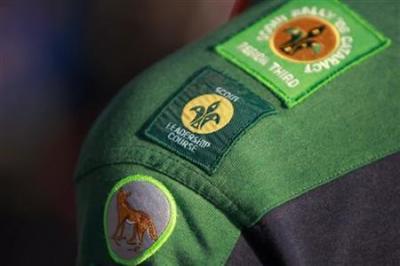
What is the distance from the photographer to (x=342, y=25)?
85 centimetres

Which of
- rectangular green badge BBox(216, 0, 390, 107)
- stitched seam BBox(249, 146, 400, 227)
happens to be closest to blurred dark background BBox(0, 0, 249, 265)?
rectangular green badge BBox(216, 0, 390, 107)

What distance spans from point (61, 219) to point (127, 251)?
0.74 meters

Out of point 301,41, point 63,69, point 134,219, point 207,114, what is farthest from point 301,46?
point 63,69

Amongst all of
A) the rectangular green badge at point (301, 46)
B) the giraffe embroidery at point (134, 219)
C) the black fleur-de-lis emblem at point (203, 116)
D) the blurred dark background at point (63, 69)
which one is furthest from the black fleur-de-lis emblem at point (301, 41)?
the blurred dark background at point (63, 69)

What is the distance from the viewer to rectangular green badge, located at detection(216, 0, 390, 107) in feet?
2.62

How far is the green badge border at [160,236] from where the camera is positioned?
2.37 feet

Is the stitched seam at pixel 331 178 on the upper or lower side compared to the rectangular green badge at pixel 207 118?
lower

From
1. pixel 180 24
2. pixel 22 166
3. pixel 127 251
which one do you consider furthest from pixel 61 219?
pixel 127 251

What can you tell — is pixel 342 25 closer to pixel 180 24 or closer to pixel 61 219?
pixel 180 24

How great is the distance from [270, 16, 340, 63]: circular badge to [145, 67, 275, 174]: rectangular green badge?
7 cm

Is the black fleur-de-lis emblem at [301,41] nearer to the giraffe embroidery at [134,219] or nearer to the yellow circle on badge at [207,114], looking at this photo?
the yellow circle on badge at [207,114]

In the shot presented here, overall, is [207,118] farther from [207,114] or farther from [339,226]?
[339,226]

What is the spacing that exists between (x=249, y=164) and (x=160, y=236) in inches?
3.9

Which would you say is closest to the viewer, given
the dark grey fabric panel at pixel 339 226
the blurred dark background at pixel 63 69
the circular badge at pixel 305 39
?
the dark grey fabric panel at pixel 339 226
